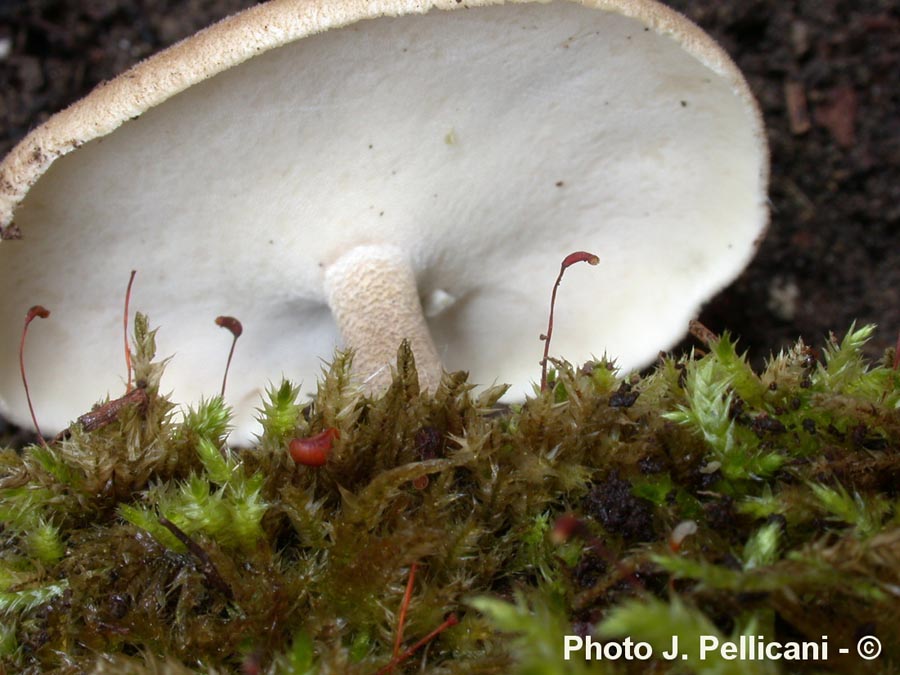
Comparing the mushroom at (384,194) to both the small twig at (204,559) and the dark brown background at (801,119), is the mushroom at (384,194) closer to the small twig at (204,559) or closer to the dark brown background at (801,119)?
the dark brown background at (801,119)

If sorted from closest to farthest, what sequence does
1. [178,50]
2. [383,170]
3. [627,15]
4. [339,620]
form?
[339,620], [178,50], [627,15], [383,170]

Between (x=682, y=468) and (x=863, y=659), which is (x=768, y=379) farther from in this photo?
(x=863, y=659)

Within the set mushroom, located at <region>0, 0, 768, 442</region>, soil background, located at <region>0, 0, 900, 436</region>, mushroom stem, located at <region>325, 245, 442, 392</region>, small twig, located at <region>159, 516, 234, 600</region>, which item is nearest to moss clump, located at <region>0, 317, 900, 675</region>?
small twig, located at <region>159, 516, 234, 600</region>

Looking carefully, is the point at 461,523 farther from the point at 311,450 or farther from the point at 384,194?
the point at 384,194

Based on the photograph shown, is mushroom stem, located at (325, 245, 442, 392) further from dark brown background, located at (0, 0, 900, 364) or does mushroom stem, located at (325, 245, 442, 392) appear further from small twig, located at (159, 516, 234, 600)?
dark brown background, located at (0, 0, 900, 364)

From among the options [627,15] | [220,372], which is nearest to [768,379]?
[627,15]

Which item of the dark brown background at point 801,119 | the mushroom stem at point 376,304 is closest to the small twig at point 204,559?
the mushroom stem at point 376,304

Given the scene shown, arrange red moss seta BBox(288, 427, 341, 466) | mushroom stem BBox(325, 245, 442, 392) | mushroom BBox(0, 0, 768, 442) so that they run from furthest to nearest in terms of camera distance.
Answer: mushroom stem BBox(325, 245, 442, 392) < mushroom BBox(0, 0, 768, 442) < red moss seta BBox(288, 427, 341, 466)
